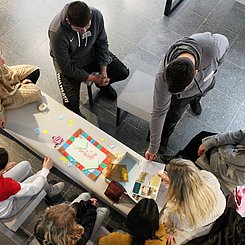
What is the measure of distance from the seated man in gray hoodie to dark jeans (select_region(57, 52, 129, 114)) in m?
1.22

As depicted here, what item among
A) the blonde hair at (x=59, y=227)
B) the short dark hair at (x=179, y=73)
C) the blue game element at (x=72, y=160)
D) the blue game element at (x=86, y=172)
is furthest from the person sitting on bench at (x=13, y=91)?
the short dark hair at (x=179, y=73)


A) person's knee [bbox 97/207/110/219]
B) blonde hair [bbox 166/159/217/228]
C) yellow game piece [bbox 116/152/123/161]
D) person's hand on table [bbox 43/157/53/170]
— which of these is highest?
blonde hair [bbox 166/159/217/228]

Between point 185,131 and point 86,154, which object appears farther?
point 185,131

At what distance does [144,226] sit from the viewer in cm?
211

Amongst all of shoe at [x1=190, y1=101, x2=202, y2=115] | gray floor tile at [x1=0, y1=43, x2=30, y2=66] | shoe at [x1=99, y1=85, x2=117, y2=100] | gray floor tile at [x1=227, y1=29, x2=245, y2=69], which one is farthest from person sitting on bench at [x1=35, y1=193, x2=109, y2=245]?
gray floor tile at [x1=227, y1=29, x2=245, y2=69]

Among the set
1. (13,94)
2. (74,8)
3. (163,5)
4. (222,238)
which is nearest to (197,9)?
(163,5)

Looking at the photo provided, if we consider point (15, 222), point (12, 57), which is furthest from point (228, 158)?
point (12, 57)

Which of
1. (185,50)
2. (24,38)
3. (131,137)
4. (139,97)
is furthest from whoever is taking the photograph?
(24,38)

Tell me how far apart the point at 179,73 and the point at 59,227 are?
1.23 meters

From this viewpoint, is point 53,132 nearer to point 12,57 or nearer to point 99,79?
point 99,79

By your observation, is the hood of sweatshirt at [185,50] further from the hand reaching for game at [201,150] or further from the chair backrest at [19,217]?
the chair backrest at [19,217]

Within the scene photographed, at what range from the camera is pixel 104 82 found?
3.43 meters

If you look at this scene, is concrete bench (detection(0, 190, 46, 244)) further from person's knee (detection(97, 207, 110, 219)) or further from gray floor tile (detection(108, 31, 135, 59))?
gray floor tile (detection(108, 31, 135, 59))

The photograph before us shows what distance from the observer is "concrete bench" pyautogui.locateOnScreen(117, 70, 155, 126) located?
3.24 m
